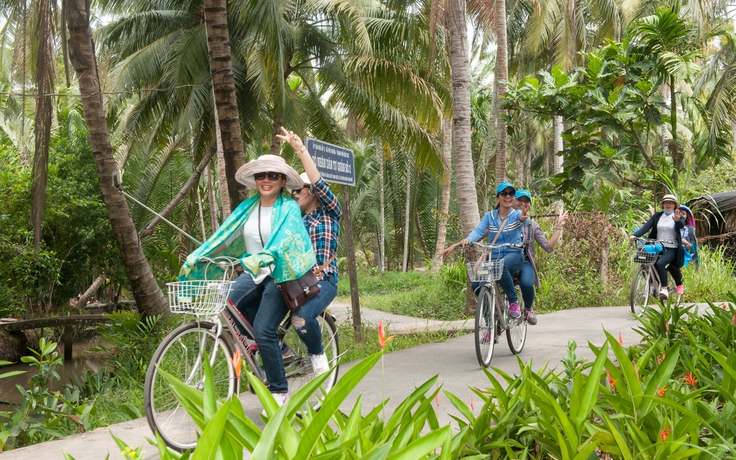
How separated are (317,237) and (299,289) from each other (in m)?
0.67

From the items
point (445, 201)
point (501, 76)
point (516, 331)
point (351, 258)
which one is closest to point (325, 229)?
point (516, 331)

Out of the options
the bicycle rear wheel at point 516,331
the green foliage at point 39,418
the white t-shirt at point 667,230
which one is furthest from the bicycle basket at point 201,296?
the white t-shirt at point 667,230

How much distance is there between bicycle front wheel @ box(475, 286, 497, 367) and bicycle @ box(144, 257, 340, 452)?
1747 millimetres

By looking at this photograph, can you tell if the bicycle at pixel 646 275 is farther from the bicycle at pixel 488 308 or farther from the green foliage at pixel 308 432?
the green foliage at pixel 308 432

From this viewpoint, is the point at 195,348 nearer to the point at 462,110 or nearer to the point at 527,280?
the point at 527,280

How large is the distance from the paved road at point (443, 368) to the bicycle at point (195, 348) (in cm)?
22

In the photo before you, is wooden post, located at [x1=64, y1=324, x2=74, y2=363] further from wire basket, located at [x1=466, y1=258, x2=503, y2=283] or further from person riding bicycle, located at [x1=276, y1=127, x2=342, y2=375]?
person riding bicycle, located at [x1=276, y1=127, x2=342, y2=375]

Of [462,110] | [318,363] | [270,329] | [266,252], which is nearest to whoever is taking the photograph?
[266,252]

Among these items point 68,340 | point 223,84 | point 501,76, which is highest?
point 501,76

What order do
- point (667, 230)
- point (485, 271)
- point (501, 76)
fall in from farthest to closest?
point (501, 76)
point (667, 230)
point (485, 271)

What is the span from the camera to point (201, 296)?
3.84 meters

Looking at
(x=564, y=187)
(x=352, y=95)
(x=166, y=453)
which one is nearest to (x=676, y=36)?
(x=564, y=187)

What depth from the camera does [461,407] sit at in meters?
3.26

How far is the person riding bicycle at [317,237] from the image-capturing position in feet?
14.2
